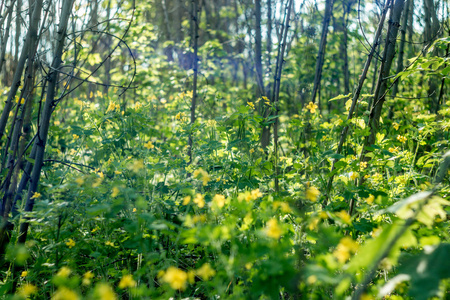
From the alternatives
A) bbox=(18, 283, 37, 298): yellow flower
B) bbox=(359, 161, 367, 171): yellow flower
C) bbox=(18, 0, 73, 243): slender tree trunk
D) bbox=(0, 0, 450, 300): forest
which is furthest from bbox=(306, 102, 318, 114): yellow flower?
bbox=(18, 283, 37, 298): yellow flower

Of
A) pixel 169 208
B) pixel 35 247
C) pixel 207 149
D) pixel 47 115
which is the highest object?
pixel 47 115

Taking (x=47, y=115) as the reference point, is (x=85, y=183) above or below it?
below

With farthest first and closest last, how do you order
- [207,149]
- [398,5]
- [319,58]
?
[319,58], [207,149], [398,5]

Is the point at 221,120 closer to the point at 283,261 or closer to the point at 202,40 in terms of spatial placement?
the point at 283,261

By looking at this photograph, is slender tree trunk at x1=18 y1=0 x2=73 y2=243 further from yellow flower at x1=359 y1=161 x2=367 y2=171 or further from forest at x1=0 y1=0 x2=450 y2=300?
yellow flower at x1=359 y1=161 x2=367 y2=171

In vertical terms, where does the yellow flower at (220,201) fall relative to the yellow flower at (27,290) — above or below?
above

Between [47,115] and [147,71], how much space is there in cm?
323

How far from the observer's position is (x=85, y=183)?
1.54m

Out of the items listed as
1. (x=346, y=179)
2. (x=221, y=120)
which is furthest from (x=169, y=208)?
(x=346, y=179)

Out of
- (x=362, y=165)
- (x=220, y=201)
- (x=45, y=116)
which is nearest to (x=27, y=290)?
(x=220, y=201)

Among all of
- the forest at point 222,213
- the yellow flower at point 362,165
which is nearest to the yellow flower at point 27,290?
the forest at point 222,213

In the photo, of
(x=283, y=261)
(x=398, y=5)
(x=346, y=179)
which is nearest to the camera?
(x=283, y=261)

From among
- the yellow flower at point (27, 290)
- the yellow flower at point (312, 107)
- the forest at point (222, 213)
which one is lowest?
the yellow flower at point (27, 290)

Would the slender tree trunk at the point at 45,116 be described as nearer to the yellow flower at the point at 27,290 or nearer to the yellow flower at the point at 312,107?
the yellow flower at the point at 27,290
